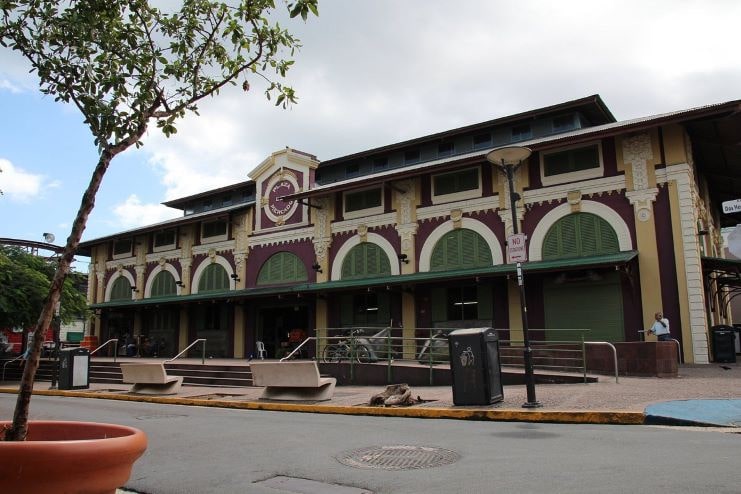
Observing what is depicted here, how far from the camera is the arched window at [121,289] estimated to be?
112ft

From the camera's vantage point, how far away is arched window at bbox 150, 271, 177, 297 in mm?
31844

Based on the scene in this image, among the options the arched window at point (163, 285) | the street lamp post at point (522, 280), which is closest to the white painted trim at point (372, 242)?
the arched window at point (163, 285)

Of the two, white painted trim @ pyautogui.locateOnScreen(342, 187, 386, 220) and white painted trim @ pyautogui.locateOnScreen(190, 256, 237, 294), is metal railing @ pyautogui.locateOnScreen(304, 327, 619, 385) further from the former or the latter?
white painted trim @ pyautogui.locateOnScreen(190, 256, 237, 294)

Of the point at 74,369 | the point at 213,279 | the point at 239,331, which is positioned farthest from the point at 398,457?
the point at 213,279

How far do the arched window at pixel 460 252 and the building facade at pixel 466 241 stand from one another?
58 mm

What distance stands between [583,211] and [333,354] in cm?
925

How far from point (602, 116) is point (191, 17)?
2110 cm

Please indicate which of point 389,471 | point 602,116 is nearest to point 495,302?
point 602,116

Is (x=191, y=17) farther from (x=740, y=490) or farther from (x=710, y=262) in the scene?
(x=710, y=262)

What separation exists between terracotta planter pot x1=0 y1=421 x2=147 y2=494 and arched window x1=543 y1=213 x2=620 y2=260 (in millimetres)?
17883

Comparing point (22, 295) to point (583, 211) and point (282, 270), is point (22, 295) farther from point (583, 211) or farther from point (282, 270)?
point (583, 211)

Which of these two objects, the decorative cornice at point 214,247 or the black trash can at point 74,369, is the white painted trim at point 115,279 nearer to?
the decorative cornice at point 214,247

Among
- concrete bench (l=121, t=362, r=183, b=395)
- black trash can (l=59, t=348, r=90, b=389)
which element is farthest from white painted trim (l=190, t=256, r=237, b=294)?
concrete bench (l=121, t=362, r=183, b=395)

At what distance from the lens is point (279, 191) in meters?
28.7
